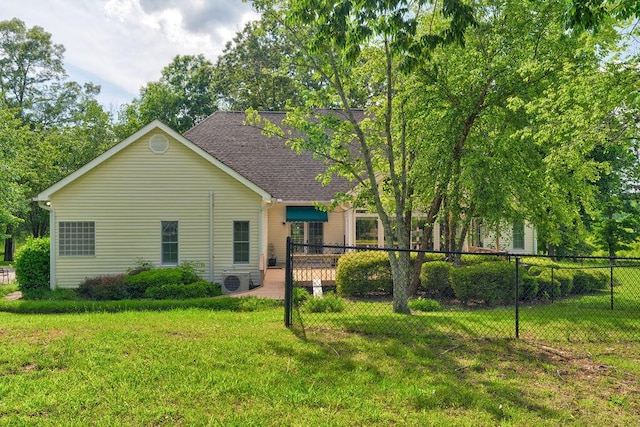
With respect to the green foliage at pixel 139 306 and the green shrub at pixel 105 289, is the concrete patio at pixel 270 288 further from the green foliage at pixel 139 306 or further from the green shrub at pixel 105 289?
the green shrub at pixel 105 289

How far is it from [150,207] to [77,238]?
2.67 m

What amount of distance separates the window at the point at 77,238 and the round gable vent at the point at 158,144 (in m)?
3.32

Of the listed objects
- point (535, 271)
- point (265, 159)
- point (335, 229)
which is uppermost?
point (265, 159)

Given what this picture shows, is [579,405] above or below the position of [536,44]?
below

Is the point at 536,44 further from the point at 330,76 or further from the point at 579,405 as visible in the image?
the point at 579,405

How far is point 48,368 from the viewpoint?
525cm

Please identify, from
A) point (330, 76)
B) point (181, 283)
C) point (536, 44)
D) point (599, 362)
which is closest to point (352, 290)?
point (181, 283)

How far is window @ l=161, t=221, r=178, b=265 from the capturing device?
14516 mm

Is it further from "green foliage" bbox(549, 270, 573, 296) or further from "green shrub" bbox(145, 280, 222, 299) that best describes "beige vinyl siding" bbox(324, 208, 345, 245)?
"green foliage" bbox(549, 270, 573, 296)

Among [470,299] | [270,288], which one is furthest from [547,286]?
[270,288]

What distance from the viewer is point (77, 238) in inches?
556

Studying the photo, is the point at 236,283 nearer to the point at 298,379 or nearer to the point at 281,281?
the point at 281,281

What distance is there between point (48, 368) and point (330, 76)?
293 inches

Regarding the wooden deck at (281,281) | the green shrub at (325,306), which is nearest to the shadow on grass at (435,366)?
the green shrub at (325,306)
